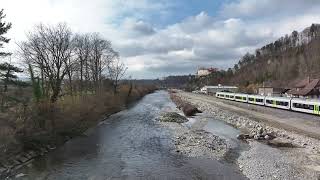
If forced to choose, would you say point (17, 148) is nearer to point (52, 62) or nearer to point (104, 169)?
point (104, 169)

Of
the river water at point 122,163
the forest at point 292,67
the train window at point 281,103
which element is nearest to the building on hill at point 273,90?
the forest at point 292,67

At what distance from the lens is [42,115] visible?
3912 centimetres

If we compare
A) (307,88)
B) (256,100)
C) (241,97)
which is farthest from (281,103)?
(241,97)

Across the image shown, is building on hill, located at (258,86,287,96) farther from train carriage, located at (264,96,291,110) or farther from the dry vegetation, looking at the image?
the dry vegetation

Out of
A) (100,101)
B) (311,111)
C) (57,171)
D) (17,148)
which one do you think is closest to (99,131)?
(17,148)

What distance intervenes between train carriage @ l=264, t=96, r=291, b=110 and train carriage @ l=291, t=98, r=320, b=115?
9.03ft

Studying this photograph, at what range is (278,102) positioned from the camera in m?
80.6

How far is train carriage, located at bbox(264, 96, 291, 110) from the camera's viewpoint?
248 ft

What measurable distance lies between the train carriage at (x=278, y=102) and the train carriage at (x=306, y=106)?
2.75 m

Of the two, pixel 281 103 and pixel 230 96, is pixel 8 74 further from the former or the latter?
pixel 230 96

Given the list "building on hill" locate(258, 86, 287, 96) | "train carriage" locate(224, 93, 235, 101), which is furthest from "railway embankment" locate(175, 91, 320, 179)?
"building on hill" locate(258, 86, 287, 96)

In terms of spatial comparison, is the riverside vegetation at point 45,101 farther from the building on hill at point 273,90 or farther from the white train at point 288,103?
the building on hill at point 273,90

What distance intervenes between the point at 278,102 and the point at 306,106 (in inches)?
591

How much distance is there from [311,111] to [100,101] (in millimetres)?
36292
